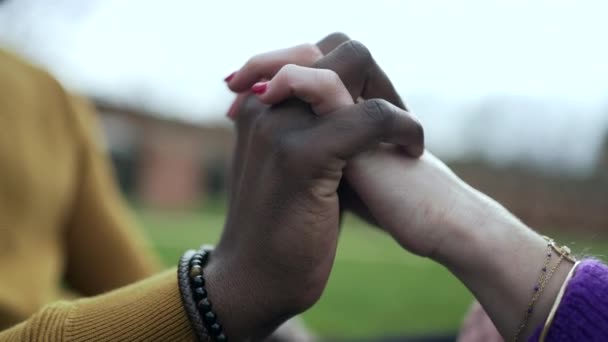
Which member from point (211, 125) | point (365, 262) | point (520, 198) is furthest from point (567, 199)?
point (211, 125)

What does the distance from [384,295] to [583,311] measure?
10.3ft

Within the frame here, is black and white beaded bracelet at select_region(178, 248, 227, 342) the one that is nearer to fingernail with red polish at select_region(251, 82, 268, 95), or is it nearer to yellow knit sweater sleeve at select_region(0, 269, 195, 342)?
yellow knit sweater sleeve at select_region(0, 269, 195, 342)

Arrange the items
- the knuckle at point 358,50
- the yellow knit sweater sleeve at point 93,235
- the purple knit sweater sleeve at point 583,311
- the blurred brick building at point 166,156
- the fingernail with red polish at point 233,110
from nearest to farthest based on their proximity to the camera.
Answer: the purple knit sweater sleeve at point 583,311 → the knuckle at point 358,50 → the fingernail with red polish at point 233,110 → the yellow knit sweater sleeve at point 93,235 → the blurred brick building at point 166,156

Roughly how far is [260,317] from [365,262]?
5.37m

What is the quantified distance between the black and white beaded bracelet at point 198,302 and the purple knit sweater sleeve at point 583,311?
1.22ft

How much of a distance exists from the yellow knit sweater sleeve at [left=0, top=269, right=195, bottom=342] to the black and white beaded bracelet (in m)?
0.01

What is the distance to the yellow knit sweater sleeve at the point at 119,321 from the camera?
0.67 metres

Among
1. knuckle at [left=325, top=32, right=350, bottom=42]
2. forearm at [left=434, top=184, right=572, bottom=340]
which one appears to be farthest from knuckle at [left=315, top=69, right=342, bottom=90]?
forearm at [left=434, top=184, right=572, bottom=340]

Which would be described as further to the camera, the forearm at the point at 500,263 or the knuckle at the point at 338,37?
the knuckle at the point at 338,37

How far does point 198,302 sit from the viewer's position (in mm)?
672

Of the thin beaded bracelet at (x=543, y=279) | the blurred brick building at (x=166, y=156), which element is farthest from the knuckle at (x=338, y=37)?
the blurred brick building at (x=166, y=156)

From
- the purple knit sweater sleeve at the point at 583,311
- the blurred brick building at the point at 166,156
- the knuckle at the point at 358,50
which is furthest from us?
the blurred brick building at the point at 166,156

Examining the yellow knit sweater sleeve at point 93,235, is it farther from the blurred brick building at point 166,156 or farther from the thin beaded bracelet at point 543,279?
the blurred brick building at point 166,156

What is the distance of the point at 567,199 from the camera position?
9.46 metres
